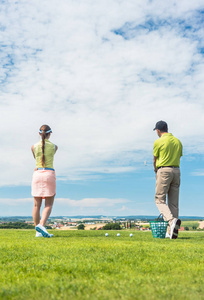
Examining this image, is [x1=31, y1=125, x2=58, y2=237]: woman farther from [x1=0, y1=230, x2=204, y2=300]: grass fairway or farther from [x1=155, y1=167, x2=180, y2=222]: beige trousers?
[x1=0, y1=230, x2=204, y2=300]: grass fairway

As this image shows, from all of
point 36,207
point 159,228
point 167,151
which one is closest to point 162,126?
point 167,151

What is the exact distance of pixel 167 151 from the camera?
7867mm

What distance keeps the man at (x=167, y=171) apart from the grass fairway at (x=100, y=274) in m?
3.43

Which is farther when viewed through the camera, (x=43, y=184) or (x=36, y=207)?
(x=36, y=207)

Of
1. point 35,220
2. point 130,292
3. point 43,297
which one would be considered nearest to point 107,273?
point 130,292

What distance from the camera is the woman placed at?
755cm

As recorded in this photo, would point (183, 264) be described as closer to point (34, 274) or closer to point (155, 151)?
point (34, 274)

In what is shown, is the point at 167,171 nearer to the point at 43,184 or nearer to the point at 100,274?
the point at 43,184

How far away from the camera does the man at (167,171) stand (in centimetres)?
778

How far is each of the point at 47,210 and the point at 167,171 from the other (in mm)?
3210

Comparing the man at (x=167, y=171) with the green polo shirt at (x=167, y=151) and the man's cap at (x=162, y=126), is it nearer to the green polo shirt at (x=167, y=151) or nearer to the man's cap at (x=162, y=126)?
the green polo shirt at (x=167, y=151)

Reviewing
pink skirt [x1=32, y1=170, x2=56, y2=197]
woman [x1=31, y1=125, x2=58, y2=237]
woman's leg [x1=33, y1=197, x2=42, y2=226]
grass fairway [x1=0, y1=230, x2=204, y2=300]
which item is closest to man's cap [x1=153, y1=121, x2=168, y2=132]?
woman [x1=31, y1=125, x2=58, y2=237]

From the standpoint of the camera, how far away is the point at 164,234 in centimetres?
747

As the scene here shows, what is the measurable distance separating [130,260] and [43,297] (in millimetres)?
1570
